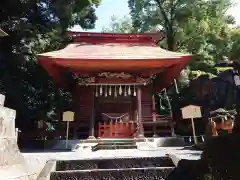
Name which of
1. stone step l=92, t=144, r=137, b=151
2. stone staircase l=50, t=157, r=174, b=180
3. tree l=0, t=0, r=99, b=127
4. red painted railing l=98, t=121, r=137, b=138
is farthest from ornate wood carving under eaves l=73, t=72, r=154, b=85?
stone staircase l=50, t=157, r=174, b=180

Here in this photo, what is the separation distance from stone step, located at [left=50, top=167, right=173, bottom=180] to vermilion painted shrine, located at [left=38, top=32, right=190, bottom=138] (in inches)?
245

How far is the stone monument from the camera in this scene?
494 centimetres

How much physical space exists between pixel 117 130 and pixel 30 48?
6984 mm

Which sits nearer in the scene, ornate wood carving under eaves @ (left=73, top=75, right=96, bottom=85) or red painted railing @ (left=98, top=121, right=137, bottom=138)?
red painted railing @ (left=98, top=121, right=137, bottom=138)

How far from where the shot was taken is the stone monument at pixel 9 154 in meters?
4.94

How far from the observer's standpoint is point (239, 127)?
4094mm

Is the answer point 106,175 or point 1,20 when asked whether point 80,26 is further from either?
point 106,175

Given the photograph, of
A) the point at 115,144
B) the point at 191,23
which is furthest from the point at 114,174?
the point at 191,23

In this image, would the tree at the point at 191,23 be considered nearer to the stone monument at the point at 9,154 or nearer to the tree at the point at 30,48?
the tree at the point at 30,48

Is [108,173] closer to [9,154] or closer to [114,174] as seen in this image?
[114,174]

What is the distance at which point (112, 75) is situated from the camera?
43.2 feet

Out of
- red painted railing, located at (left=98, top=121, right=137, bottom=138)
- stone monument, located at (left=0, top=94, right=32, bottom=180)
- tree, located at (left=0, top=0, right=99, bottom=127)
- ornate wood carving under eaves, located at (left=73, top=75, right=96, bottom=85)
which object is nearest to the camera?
stone monument, located at (left=0, top=94, right=32, bottom=180)

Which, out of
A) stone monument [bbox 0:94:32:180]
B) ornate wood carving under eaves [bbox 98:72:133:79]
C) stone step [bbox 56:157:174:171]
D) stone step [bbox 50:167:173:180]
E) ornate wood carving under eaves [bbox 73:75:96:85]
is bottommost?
stone step [bbox 50:167:173:180]

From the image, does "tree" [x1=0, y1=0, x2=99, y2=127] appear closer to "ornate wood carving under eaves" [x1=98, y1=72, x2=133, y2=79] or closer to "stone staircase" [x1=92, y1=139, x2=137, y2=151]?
"ornate wood carving under eaves" [x1=98, y1=72, x2=133, y2=79]
